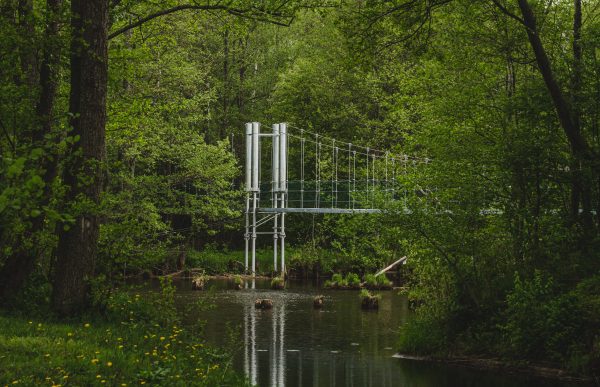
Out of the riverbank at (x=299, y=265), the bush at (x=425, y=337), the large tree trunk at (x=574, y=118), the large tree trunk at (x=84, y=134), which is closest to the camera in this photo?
the large tree trunk at (x=84, y=134)

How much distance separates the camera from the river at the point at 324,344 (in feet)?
25.7

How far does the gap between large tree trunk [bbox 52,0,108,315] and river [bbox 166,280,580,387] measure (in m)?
1.36

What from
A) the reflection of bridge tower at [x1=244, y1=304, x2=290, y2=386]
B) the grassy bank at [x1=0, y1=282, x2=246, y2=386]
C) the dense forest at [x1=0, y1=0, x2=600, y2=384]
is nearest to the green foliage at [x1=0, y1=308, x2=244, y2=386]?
the grassy bank at [x1=0, y1=282, x2=246, y2=386]

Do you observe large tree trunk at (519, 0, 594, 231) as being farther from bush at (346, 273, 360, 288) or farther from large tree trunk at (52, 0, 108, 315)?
bush at (346, 273, 360, 288)

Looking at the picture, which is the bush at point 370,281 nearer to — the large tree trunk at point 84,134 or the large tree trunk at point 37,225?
the large tree trunk at point 37,225

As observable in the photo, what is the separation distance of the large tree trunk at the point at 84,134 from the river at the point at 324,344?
1.36 m

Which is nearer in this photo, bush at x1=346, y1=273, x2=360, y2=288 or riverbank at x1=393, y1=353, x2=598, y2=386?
riverbank at x1=393, y1=353, x2=598, y2=386

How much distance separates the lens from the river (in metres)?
7.82

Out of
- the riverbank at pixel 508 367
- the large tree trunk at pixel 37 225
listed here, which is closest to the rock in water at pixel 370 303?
A: the riverbank at pixel 508 367

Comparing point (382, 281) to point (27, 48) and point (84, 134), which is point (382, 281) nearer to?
point (84, 134)

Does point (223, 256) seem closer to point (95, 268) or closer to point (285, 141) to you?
point (285, 141)

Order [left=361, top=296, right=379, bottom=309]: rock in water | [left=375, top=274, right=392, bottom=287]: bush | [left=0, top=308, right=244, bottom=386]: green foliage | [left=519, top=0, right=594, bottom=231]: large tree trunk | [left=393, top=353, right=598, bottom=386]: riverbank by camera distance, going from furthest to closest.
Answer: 1. [left=375, top=274, right=392, bottom=287]: bush
2. [left=361, top=296, right=379, bottom=309]: rock in water
3. [left=519, top=0, right=594, bottom=231]: large tree trunk
4. [left=393, top=353, right=598, bottom=386]: riverbank
5. [left=0, top=308, right=244, bottom=386]: green foliage

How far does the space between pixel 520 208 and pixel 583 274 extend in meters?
1.07

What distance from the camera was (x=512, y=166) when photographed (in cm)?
900
